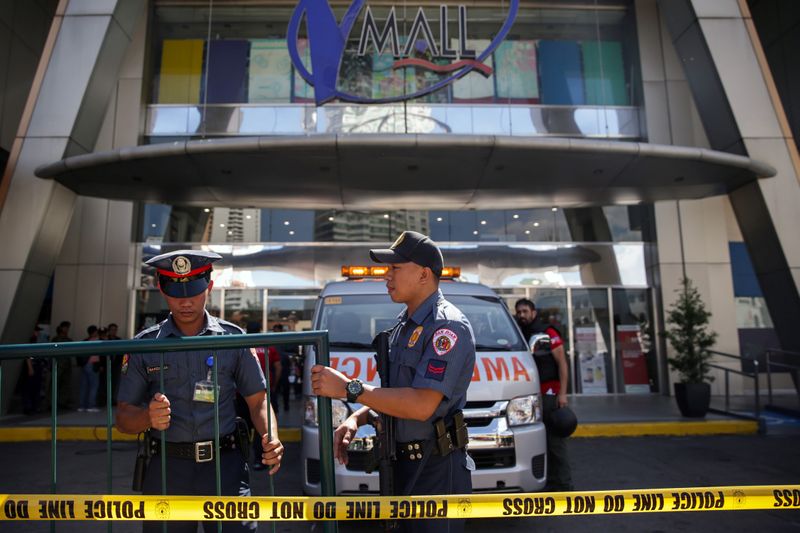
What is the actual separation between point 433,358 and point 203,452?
1167 millimetres

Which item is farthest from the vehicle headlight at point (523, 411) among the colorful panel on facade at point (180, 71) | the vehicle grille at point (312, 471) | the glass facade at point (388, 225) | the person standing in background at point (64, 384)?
the colorful panel on facade at point (180, 71)

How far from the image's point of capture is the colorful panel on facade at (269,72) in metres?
14.5

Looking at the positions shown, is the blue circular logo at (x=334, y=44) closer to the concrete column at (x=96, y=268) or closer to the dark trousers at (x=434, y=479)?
the concrete column at (x=96, y=268)

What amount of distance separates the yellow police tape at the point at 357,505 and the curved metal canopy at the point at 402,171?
7.93 m

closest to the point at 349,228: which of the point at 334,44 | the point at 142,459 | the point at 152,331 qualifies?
the point at 334,44

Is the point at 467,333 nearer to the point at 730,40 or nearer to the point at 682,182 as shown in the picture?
the point at 682,182

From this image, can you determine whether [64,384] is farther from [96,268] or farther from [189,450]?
[189,450]

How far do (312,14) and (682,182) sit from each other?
8.75m

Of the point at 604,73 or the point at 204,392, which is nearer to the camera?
the point at 204,392

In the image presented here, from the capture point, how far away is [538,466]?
4340 mm

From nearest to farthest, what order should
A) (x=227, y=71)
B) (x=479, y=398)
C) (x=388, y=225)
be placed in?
(x=479, y=398), (x=388, y=225), (x=227, y=71)

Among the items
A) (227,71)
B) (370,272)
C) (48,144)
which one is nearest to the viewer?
(370,272)

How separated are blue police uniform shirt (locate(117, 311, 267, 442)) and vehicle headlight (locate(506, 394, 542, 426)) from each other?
7.98 ft

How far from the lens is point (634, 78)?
14.8 meters
